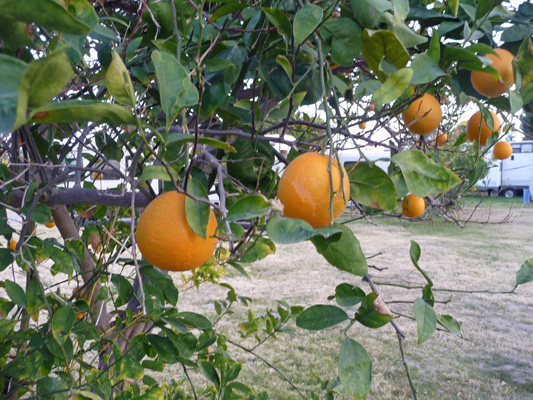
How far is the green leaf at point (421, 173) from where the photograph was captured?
19.0 inches

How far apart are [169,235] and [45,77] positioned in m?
0.33

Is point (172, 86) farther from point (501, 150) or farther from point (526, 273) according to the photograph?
point (501, 150)

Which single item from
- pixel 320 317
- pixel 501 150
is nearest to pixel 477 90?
pixel 320 317

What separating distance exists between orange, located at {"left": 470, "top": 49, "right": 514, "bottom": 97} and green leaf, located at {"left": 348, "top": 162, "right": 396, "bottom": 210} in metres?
0.26

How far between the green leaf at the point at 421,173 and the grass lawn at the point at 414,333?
861 mm

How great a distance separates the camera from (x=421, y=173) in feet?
1.63

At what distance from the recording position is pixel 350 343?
56 centimetres

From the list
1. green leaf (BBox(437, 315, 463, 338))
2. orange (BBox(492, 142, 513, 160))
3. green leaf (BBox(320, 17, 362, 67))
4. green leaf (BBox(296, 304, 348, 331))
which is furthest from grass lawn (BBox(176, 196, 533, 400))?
green leaf (BBox(320, 17, 362, 67))

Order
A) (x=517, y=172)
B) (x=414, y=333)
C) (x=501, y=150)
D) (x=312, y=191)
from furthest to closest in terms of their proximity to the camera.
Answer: (x=517, y=172)
(x=414, y=333)
(x=501, y=150)
(x=312, y=191)

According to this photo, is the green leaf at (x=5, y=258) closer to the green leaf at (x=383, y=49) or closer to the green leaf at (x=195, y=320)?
the green leaf at (x=195, y=320)

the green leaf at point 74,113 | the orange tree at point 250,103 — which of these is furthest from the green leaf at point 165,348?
the green leaf at point 74,113

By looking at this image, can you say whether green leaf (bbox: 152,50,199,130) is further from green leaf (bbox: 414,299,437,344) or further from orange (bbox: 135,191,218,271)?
green leaf (bbox: 414,299,437,344)

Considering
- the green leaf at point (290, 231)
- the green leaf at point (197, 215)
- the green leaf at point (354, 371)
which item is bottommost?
the green leaf at point (354, 371)

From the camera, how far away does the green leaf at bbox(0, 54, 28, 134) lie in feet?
0.61
